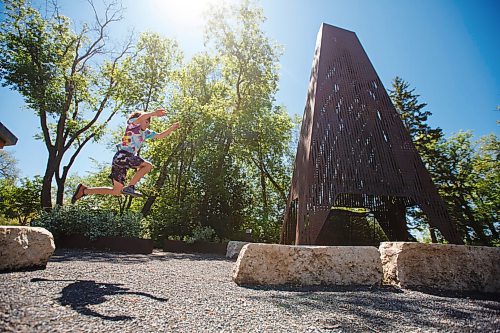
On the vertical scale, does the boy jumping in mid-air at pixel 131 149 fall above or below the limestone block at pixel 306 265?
above

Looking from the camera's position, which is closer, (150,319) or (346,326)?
(150,319)

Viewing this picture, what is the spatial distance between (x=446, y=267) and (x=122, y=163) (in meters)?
5.65

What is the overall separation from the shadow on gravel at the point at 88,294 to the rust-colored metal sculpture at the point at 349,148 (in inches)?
169

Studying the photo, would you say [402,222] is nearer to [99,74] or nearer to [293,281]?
[293,281]

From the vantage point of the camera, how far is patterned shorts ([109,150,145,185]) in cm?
499

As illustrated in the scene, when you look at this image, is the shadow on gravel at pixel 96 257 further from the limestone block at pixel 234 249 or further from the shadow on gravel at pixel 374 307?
the shadow on gravel at pixel 374 307

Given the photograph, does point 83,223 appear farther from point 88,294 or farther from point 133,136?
point 88,294

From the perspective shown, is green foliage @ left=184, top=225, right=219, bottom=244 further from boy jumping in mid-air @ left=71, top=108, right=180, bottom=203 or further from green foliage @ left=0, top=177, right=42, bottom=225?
green foliage @ left=0, top=177, right=42, bottom=225

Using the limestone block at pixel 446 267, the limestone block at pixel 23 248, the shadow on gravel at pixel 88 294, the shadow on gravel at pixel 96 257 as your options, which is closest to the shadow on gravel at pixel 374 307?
the limestone block at pixel 446 267

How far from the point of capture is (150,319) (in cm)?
191

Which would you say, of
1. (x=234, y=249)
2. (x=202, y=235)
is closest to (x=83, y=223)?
(x=234, y=249)

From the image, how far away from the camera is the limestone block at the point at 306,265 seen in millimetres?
3570

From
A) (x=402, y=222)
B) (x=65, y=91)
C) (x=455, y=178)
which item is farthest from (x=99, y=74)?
(x=455, y=178)

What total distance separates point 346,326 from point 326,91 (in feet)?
22.7
